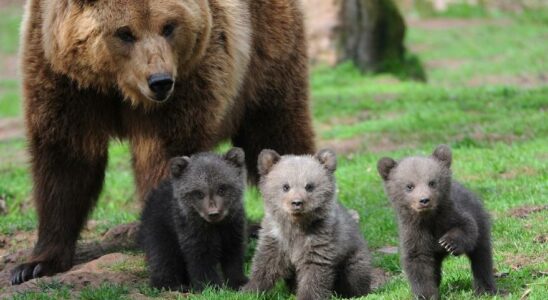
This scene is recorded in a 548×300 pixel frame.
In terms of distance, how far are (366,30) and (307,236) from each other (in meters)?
13.0

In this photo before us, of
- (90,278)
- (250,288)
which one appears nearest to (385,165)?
(250,288)

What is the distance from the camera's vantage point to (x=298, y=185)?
20.4ft

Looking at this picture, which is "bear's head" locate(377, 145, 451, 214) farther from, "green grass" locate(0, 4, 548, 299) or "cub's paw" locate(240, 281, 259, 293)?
"cub's paw" locate(240, 281, 259, 293)

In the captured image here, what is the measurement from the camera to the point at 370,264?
654 centimetres

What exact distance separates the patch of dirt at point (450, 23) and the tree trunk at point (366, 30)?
9.31 meters

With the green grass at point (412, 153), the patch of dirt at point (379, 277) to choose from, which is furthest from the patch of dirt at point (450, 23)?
the patch of dirt at point (379, 277)

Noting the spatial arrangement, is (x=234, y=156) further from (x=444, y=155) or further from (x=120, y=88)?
(x=444, y=155)

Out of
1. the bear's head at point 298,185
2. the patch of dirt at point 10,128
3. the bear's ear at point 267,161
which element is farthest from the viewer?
the patch of dirt at point 10,128

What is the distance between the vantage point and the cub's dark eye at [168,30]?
22.9 ft

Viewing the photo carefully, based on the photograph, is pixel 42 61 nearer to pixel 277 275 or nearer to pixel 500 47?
pixel 277 275

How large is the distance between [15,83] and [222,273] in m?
16.8

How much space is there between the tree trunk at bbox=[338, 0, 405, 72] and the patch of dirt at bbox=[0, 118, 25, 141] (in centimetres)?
592

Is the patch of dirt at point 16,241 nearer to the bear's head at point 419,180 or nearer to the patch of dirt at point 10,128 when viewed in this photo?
the bear's head at point 419,180

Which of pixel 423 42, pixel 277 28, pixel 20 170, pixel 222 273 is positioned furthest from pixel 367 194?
pixel 423 42
